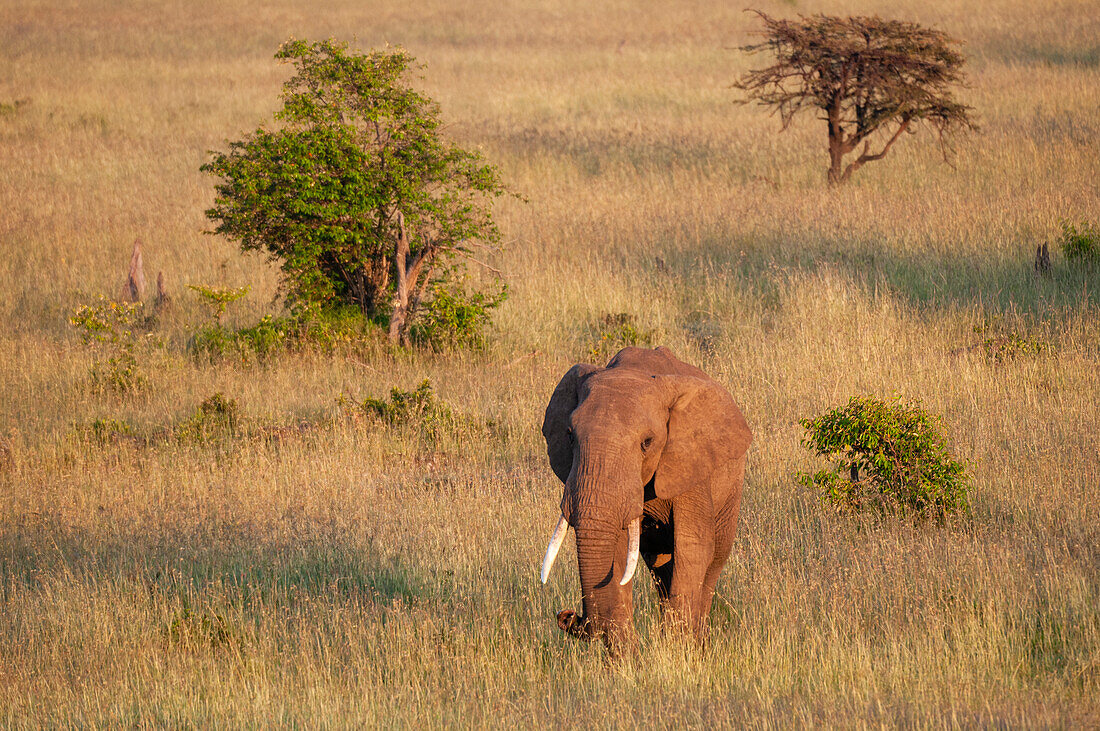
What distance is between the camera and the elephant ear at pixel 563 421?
5.79m

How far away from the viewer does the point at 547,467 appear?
9.69 meters

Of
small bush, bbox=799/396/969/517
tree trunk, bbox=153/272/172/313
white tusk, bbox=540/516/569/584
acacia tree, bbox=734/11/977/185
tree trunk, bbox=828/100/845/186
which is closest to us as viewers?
white tusk, bbox=540/516/569/584

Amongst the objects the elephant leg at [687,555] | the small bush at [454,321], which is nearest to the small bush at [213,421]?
the small bush at [454,321]

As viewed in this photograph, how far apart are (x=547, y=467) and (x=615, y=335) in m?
4.18

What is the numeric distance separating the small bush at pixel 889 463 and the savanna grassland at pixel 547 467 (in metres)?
0.26

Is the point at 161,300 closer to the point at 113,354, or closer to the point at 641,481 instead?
the point at 113,354

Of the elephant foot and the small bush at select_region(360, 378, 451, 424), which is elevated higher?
the elephant foot

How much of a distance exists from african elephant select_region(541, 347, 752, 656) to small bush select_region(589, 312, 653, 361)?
21.3 feet

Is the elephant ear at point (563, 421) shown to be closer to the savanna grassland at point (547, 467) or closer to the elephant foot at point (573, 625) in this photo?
the elephant foot at point (573, 625)

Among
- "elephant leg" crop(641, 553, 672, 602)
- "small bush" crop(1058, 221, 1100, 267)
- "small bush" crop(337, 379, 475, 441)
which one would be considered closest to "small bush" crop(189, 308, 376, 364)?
"small bush" crop(337, 379, 475, 441)

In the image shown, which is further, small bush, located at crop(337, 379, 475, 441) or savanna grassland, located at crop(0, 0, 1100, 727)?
small bush, located at crop(337, 379, 475, 441)

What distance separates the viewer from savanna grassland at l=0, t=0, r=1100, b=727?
5707 millimetres

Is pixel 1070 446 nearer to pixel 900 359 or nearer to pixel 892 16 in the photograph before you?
pixel 900 359

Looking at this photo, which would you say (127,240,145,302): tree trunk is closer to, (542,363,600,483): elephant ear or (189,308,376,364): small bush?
(189,308,376,364): small bush
